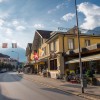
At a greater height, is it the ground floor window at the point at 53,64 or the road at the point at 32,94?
the ground floor window at the point at 53,64

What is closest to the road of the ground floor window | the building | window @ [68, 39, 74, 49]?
the building

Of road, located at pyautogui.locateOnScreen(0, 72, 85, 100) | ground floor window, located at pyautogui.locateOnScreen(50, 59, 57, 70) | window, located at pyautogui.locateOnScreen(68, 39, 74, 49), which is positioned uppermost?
window, located at pyautogui.locateOnScreen(68, 39, 74, 49)

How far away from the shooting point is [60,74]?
Result: 3703cm

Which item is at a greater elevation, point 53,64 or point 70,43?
point 70,43

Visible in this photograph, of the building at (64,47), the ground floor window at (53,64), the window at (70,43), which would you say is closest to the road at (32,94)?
the building at (64,47)

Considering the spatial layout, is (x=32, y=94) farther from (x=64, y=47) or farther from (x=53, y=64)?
(x=53, y=64)

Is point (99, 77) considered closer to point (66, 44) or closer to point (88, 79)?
point (88, 79)

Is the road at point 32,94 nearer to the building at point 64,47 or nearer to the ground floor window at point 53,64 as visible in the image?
the building at point 64,47

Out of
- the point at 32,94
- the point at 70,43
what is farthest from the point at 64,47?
the point at 32,94

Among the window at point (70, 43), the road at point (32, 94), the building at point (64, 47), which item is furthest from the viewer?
the window at point (70, 43)

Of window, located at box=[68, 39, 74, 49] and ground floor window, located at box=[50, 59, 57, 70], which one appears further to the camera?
ground floor window, located at box=[50, 59, 57, 70]

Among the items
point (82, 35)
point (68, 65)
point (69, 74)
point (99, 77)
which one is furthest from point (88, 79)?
point (82, 35)

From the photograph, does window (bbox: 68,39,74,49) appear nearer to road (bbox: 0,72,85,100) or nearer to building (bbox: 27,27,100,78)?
building (bbox: 27,27,100,78)

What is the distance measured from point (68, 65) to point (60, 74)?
5.68ft
